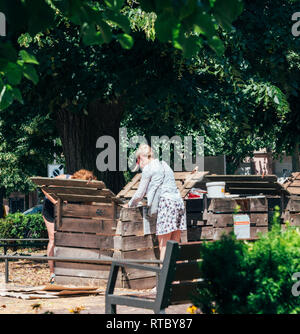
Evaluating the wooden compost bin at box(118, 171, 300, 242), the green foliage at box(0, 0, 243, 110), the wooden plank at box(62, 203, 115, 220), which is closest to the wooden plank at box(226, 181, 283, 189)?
the wooden compost bin at box(118, 171, 300, 242)

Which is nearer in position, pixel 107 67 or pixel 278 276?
pixel 278 276

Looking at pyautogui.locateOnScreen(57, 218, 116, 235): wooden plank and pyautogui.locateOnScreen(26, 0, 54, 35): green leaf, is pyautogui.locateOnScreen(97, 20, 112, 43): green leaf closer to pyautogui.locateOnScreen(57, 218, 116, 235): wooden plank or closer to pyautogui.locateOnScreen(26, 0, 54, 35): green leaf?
pyautogui.locateOnScreen(26, 0, 54, 35): green leaf

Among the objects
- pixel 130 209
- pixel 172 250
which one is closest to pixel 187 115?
pixel 130 209

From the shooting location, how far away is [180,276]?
15.3 ft

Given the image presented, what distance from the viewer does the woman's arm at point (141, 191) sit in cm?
809

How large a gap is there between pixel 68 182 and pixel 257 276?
16.6ft

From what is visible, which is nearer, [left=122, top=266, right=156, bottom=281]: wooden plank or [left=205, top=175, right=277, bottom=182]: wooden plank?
[left=122, top=266, right=156, bottom=281]: wooden plank

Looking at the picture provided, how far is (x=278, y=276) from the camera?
12.0 ft

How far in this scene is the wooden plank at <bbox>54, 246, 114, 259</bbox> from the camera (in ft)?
27.8

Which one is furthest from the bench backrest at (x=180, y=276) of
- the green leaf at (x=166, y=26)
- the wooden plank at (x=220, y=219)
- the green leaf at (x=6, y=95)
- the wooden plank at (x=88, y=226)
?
the wooden plank at (x=220, y=219)

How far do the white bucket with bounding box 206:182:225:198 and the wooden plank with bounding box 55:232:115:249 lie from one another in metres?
1.61

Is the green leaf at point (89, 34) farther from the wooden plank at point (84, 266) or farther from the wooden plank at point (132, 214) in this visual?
the wooden plank at point (84, 266)
